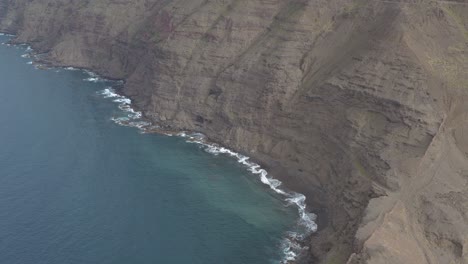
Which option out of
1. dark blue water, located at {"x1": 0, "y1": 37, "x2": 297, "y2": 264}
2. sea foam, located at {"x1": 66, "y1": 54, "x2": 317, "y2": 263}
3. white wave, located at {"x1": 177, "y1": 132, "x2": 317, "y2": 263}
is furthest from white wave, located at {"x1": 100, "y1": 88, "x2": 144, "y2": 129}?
white wave, located at {"x1": 177, "y1": 132, "x2": 317, "y2": 263}

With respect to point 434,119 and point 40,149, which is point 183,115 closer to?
point 40,149

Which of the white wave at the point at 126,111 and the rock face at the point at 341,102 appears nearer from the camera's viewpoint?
the rock face at the point at 341,102

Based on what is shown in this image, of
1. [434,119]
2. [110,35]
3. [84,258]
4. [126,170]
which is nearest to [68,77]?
[110,35]

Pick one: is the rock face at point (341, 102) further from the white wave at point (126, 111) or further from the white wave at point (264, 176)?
the white wave at point (126, 111)

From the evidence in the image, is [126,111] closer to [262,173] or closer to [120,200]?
[120,200]

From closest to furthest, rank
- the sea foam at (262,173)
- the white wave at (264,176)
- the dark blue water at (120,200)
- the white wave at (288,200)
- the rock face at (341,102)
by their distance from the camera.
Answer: the rock face at (341,102) < the dark blue water at (120,200) < the white wave at (288,200) < the white wave at (264,176) < the sea foam at (262,173)

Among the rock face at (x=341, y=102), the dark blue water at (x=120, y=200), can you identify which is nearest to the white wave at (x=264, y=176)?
the dark blue water at (x=120, y=200)

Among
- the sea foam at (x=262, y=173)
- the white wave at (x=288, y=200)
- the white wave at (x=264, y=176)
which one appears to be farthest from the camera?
the sea foam at (x=262, y=173)

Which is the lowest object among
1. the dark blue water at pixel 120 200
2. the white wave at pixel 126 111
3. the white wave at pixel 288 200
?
the dark blue water at pixel 120 200
